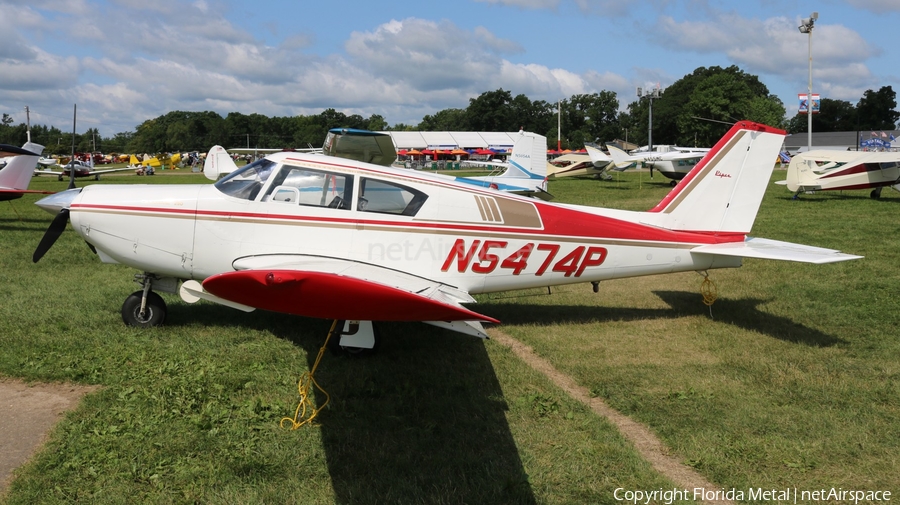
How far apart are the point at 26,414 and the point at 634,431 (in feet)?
15.5

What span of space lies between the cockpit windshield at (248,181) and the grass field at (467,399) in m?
1.58

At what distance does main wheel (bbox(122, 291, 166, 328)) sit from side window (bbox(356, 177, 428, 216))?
2672 mm

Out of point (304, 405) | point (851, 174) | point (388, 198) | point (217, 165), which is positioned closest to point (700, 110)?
point (851, 174)

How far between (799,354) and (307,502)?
5280mm

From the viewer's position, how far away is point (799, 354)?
21.4 feet

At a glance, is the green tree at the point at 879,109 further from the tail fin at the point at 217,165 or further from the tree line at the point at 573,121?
the tail fin at the point at 217,165

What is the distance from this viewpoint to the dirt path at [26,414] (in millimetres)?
4230

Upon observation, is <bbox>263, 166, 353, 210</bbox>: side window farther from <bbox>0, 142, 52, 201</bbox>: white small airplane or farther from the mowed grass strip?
<bbox>0, 142, 52, 201</bbox>: white small airplane

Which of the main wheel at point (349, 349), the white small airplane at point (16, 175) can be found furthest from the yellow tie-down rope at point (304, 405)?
the white small airplane at point (16, 175)

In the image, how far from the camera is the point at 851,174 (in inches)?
899

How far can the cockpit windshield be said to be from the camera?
20.6ft

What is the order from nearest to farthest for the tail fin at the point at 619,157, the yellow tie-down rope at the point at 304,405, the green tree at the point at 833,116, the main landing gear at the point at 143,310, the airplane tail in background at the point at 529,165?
the yellow tie-down rope at the point at 304,405 → the main landing gear at the point at 143,310 → the airplane tail in background at the point at 529,165 → the tail fin at the point at 619,157 → the green tree at the point at 833,116

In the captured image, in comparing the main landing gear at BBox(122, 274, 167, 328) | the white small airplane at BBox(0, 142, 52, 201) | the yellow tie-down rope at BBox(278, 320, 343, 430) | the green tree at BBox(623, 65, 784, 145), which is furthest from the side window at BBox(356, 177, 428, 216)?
the green tree at BBox(623, 65, 784, 145)

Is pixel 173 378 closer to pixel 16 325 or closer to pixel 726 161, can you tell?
pixel 16 325
